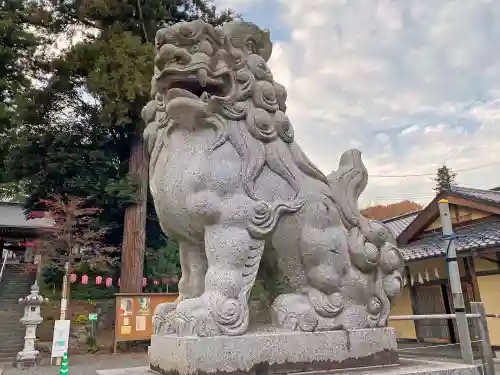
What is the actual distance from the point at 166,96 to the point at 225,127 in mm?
372

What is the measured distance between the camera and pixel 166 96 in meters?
2.40

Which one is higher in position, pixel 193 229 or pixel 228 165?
pixel 228 165

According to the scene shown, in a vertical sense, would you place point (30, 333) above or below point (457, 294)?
below

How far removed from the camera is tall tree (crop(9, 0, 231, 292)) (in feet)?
39.8

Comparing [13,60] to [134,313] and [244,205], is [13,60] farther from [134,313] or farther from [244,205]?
[244,205]

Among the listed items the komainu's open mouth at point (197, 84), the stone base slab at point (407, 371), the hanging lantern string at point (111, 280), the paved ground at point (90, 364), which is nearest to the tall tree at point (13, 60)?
the hanging lantern string at point (111, 280)

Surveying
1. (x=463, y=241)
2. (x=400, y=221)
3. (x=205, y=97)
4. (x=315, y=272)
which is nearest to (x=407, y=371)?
(x=315, y=272)

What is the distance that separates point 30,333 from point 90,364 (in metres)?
1.93

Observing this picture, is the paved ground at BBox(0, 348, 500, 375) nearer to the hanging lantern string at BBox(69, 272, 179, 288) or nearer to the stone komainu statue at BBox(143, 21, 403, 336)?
the hanging lantern string at BBox(69, 272, 179, 288)

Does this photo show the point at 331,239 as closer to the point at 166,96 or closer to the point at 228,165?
the point at 228,165

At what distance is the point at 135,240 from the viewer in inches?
489

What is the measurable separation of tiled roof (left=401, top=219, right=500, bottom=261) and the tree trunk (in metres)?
7.21

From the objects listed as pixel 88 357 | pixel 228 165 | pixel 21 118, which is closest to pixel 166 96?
pixel 228 165

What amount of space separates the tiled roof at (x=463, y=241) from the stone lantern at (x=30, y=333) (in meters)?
8.92
